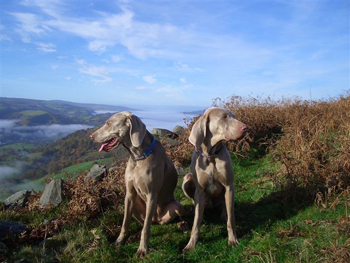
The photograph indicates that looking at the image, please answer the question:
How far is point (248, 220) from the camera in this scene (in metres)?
4.24

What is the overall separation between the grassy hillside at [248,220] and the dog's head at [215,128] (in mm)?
1409

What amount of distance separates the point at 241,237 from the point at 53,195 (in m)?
3.70

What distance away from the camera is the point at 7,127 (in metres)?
43.2

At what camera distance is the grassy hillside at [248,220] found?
329 centimetres

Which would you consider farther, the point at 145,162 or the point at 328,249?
the point at 145,162

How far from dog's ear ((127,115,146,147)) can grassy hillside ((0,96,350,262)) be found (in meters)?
1.44

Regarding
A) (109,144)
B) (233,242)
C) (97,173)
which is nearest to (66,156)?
(97,173)

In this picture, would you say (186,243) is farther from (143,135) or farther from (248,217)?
(143,135)

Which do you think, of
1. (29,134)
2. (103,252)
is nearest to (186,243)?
(103,252)

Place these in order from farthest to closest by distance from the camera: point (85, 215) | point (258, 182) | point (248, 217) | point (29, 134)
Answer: point (29, 134) < point (258, 182) < point (85, 215) < point (248, 217)

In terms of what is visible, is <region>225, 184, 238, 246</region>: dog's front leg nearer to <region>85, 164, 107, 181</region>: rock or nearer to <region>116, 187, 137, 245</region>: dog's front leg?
<region>116, 187, 137, 245</region>: dog's front leg

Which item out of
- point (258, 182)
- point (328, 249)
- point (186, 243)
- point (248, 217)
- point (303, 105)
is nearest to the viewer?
point (328, 249)

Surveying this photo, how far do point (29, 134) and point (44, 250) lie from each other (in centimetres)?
4245

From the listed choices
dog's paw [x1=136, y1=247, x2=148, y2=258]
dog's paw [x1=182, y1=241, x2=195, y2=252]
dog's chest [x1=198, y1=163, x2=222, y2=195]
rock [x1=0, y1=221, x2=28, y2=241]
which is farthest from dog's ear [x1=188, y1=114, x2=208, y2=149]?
rock [x1=0, y1=221, x2=28, y2=241]
